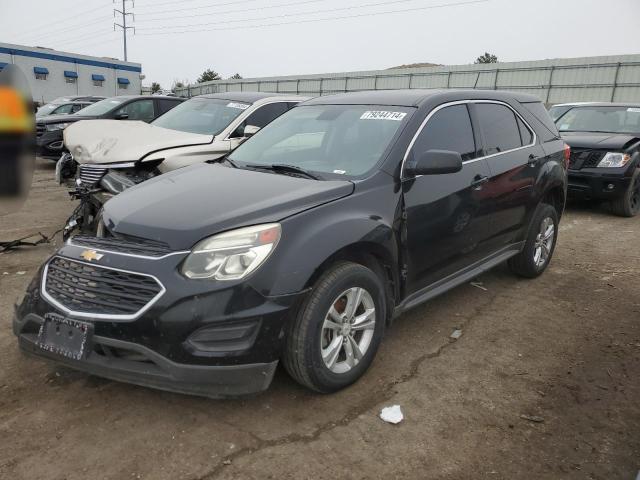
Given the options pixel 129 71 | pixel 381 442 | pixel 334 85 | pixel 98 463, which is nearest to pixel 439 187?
pixel 381 442

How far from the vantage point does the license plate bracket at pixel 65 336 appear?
2.56 m

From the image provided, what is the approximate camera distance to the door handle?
3.86 meters

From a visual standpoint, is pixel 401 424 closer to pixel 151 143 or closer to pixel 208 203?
pixel 208 203

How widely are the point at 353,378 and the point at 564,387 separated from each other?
50.7 inches

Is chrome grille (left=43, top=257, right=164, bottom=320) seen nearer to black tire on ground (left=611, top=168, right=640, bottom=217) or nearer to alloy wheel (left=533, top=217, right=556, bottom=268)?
alloy wheel (left=533, top=217, right=556, bottom=268)

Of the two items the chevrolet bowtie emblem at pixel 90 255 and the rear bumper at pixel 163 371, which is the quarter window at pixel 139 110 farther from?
the rear bumper at pixel 163 371

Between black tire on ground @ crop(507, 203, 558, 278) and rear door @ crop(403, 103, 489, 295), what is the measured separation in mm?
833

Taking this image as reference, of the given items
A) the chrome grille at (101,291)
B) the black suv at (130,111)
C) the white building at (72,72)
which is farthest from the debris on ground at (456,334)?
the white building at (72,72)

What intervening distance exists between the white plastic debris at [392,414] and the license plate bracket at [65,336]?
5.06 feet

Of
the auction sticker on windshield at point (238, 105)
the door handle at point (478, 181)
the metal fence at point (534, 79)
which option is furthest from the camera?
the metal fence at point (534, 79)

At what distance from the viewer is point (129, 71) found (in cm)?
4909

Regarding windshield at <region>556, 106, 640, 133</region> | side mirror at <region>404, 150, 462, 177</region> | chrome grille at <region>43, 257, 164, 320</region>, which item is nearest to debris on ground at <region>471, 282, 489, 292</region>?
side mirror at <region>404, 150, 462, 177</region>

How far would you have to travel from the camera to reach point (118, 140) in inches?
233

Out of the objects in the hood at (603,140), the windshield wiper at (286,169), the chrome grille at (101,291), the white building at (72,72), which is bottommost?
the chrome grille at (101,291)
